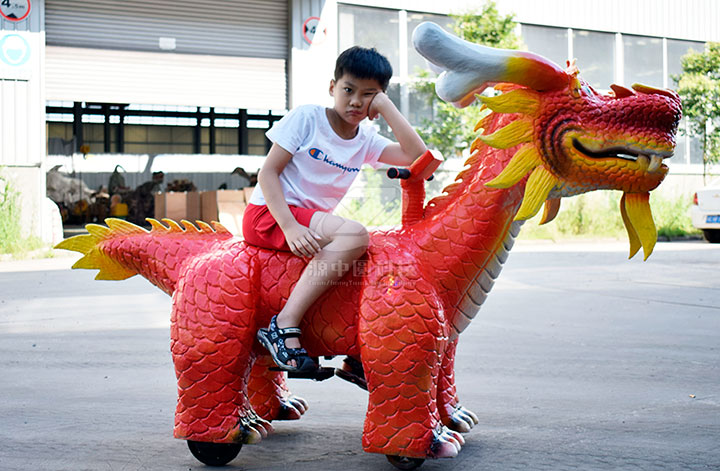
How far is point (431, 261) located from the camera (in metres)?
2.45

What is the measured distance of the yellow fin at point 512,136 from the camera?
234 cm

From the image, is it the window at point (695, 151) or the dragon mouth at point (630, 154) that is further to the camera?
the window at point (695, 151)

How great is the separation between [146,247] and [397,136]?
101cm

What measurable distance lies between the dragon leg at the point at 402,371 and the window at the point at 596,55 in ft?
47.3

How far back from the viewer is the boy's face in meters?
2.45

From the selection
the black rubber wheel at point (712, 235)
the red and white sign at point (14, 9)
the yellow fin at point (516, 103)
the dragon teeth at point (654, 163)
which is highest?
the red and white sign at point (14, 9)

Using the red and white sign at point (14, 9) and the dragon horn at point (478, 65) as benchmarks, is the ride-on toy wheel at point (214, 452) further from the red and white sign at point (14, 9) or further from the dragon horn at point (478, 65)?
the red and white sign at point (14, 9)

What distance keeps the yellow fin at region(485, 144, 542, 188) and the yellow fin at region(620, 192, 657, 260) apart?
314mm

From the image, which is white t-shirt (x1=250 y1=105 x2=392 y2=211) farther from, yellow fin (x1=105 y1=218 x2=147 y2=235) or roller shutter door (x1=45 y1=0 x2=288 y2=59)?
roller shutter door (x1=45 y1=0 x2=288 y2=59)

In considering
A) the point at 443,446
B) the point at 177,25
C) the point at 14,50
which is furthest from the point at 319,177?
the point at 177,25

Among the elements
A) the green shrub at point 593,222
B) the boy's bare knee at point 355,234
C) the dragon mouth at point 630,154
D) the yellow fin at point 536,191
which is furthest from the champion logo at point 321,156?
the green shrub at point 593,222

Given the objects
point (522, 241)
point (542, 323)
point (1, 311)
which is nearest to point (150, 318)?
point (1, 311)

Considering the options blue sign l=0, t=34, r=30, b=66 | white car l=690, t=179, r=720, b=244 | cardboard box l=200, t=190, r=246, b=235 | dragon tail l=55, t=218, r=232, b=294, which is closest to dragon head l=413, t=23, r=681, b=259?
dragon tail l=55, t=218, r=232, b=294

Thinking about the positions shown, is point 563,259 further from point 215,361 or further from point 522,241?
point 215,361
